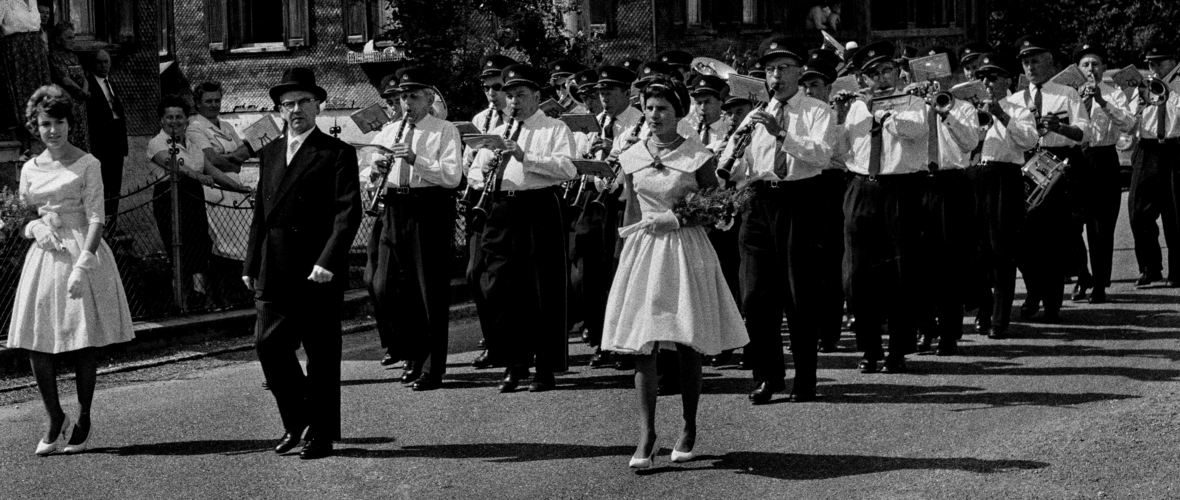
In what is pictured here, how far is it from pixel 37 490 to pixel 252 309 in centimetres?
660

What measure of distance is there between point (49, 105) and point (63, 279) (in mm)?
926

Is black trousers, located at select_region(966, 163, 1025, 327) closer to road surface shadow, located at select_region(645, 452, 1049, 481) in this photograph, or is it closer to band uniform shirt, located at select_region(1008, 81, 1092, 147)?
band uniform shirt, located at select_region(1008, 81, 1092, 147)

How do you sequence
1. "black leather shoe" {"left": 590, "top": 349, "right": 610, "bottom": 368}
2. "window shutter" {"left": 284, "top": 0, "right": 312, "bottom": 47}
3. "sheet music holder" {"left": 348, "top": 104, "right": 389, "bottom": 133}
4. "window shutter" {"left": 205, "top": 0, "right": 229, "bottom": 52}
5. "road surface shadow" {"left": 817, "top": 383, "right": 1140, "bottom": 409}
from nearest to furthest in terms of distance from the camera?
"road surface shadow" {"left": 817, "top": 383, "right": 1140, "bottom": 409} → "sheet music holder" {"left": 348, "top": 104, "right": 389, "bottom": 133} → "black leather shoe" {"left": 590, "top": 349, "right": 610, "bottom": 368} → "window shutter" {"left": 284, "top": 0, "right": 312, "bottom": 47} → "window shutter" {"left": 205, "top": 0, "right": 229, "bottom": 52}

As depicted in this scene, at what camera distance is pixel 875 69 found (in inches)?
466

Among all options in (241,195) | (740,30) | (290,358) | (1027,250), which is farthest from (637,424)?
(740,30)

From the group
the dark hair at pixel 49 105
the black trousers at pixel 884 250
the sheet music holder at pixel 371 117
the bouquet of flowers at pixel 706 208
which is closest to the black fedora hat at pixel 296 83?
the dark hair at pixel 49 105

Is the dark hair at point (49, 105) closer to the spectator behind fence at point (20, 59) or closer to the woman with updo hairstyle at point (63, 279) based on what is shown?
the woman with updo hairstyle at point (63, 279)

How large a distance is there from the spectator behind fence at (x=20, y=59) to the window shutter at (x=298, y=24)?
40.8 feet

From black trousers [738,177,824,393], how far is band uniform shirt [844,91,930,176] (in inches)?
52.8

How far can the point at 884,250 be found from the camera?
11.6 metres

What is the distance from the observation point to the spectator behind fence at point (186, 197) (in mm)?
14391

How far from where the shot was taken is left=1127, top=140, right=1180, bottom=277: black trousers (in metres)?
16.4

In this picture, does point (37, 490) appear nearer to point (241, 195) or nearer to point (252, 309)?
point (252, 309)

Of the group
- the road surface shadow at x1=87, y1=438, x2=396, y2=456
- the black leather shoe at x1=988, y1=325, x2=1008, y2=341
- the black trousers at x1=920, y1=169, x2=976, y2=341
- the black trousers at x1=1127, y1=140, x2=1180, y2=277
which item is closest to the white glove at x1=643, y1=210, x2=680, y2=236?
the road surface shadow at x1=87, y1=438, x2=396, y2=456
